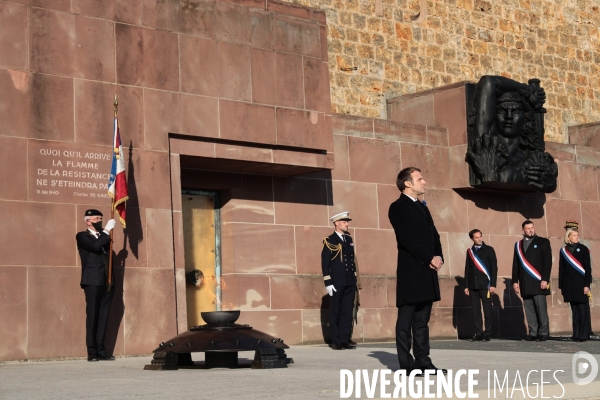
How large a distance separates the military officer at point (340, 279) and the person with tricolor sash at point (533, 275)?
3.14 meters

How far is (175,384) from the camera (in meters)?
8.15

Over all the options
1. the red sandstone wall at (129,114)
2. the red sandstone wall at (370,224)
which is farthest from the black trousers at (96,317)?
the red sandstone wall at (370,224)

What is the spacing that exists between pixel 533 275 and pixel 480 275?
0.80m

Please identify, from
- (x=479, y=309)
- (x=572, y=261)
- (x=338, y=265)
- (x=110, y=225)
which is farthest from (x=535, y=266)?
(x=110, y=225)

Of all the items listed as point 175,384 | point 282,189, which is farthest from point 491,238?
point 175,384

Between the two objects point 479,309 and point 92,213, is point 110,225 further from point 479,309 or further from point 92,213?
point 479,309

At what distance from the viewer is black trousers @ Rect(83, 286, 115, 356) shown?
11953mm

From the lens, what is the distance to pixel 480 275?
16.4 metres

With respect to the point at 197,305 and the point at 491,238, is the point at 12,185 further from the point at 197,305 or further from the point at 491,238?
the point at 491,238

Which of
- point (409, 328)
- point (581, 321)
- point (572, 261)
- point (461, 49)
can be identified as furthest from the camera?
point (461, 49)

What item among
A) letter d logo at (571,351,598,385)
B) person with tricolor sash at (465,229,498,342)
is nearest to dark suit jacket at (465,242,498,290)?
person with tricolor sash at (465,229,498,342)

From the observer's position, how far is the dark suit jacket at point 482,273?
1638 cm

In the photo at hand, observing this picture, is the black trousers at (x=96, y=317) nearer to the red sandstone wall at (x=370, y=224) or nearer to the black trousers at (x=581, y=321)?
the red sandstone wall at (x=370, y=224)

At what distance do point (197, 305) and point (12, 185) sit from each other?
3.74 m
